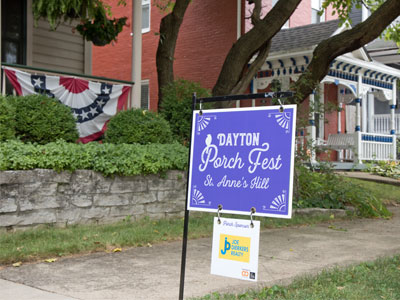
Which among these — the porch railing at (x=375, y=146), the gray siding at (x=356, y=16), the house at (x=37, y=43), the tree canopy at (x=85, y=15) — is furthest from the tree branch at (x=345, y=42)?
the gray siding at (x=356, y=16)

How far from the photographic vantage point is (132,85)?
416 inches

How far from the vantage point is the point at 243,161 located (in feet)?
13.2

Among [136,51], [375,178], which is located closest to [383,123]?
[375,178]

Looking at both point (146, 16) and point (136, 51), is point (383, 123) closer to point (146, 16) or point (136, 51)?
point (146, 16)

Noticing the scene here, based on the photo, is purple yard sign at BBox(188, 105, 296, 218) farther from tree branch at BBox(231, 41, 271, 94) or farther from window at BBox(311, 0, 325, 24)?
window at BBox(311, 0, 325, 24)

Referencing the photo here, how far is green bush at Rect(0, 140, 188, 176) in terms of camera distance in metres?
7.08

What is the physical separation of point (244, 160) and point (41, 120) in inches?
205

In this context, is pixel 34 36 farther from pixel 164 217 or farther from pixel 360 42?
pixel 360 42

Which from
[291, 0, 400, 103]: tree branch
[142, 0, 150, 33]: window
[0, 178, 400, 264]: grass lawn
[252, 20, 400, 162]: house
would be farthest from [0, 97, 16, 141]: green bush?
[142, 0, 150, 33]: window

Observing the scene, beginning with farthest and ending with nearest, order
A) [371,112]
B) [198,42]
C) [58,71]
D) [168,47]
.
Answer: [371,112], [198,42], [168,47], [58,71]

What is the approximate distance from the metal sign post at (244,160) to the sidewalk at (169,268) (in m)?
0.90

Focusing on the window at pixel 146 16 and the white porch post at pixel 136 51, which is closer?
the white porch post at pixel 136 51

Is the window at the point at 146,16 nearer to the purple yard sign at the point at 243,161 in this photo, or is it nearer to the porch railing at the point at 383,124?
the porch railing at the point at 383,124

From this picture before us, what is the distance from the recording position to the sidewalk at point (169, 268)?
4.72 meters
